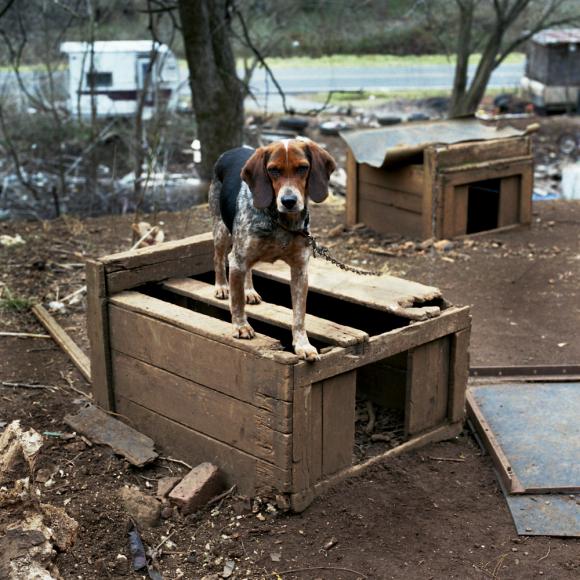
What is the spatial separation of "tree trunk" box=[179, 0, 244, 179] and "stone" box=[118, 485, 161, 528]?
6.50 m

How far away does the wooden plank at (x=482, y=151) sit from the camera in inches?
350

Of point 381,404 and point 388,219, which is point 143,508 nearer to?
→ point 381,404

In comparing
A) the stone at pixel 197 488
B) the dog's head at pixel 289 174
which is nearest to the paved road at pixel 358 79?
the stone at pixel 197 488

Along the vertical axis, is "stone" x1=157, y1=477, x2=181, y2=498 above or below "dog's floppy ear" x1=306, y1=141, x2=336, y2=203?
below

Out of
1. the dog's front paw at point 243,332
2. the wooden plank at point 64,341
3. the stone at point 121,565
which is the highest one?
the dog's front paw at point 243,332

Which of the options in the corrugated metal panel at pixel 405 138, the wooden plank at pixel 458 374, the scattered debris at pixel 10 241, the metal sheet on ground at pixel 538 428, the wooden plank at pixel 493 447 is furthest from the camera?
the corrugated metal panel at pixel 405 138

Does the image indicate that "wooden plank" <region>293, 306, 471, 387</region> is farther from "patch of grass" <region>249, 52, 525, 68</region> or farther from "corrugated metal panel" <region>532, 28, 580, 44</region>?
"patch of grass" <region>249, 52, 525, 68</region>

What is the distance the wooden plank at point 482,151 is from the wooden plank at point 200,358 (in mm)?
4648

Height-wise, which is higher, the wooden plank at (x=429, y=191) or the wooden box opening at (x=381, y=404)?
the wooden plank at (x=429, y=191)

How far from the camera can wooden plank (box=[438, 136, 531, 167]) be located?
8898mm

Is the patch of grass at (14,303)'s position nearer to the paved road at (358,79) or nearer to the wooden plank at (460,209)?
Result: the wooden plank at (460,209)

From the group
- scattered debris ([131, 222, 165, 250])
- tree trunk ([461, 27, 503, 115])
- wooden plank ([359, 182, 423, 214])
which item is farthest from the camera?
tree trunk ([461, 27, 503, 115])

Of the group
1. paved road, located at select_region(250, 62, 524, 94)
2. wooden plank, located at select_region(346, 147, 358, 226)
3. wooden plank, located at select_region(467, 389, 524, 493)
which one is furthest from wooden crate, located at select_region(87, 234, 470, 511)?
paved road, located at select_region(250, 62, 524, 94)

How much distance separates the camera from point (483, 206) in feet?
32.5
